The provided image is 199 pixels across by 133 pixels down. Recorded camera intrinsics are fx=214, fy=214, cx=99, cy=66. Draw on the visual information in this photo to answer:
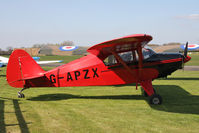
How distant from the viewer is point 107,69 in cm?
868

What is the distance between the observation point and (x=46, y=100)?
345 inches

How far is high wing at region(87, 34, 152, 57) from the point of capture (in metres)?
6.54

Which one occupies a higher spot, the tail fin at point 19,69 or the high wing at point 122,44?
the high wing at point 122,44

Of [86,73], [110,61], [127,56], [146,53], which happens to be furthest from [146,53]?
[86,73]

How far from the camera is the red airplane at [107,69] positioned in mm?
8211

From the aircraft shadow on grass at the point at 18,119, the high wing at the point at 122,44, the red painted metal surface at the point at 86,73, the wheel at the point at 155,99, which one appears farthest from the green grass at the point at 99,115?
the high wing at the point at 122,44

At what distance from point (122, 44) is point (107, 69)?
1.63 meters

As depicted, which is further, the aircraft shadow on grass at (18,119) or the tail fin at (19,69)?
the tail fin at (19,69)

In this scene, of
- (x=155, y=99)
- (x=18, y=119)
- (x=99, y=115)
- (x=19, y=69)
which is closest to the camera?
(x=18, y=119)

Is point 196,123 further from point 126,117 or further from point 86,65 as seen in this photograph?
point 86,65

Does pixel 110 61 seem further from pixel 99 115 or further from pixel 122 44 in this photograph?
pixel 99 115

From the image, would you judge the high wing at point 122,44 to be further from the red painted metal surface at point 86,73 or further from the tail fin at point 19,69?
the tail fin at point 19,69

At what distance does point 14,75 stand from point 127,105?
476cm

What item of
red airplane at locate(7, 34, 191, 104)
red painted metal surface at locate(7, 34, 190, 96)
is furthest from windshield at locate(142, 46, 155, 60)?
red painted metal surface at locate(7, 34, 190, 96)
